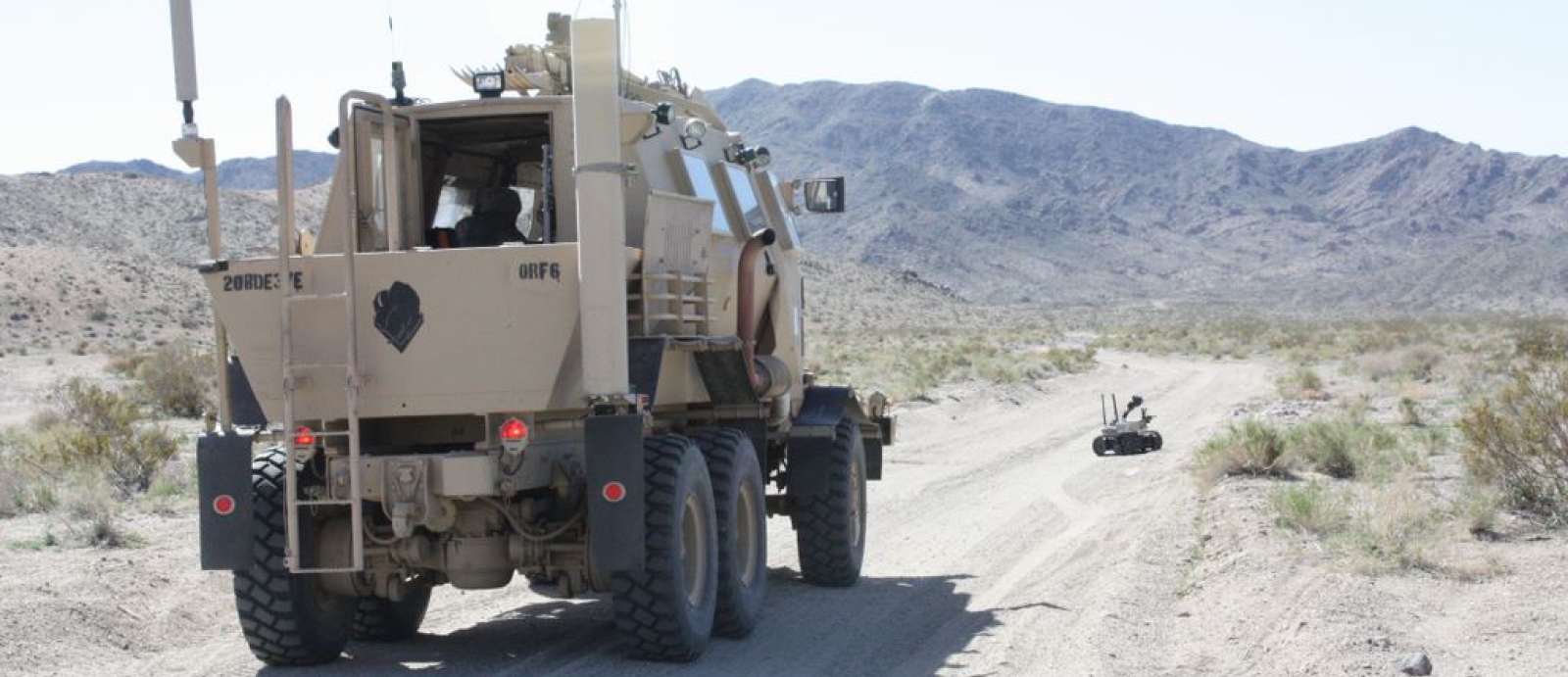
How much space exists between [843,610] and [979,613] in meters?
0.91

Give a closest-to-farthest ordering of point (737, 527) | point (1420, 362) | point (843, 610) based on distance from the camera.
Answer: point (737, 527) < point (843, 610) < point (1420, 362)

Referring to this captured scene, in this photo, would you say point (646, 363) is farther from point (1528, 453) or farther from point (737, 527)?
point (1528, 453)

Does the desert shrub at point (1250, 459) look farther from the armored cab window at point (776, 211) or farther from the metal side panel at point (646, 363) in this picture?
the metal side panel at point (646, 363)

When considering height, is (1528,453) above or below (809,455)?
below

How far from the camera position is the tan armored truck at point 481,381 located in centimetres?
846

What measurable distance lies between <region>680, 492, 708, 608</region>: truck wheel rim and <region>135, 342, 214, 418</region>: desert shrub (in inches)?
Answer: 816

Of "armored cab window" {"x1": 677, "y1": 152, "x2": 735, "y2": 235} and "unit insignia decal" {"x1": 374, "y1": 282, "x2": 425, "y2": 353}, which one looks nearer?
"unit insignia decal" {"x1": 374, "y1": 282, "x2": 425, "y2": 353}

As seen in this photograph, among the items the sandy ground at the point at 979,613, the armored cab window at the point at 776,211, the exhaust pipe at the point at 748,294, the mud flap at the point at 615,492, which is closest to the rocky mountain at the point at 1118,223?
the sandy ground at the point at 979,613

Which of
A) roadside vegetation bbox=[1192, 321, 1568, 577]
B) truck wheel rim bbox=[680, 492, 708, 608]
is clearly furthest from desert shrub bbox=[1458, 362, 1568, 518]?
truck wheel rim bbox=[680, 492, 708, 608]

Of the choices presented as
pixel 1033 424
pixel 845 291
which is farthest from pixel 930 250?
pixel 1033 424

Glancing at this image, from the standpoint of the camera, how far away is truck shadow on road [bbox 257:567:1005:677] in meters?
9.24

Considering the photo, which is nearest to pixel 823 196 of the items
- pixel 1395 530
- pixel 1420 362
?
pixel 1395 530

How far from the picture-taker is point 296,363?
28.5ft

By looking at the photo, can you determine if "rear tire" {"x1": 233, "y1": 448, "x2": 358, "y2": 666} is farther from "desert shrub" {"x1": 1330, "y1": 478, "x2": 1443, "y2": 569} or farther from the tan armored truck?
"desert shrub" {"x1": 1330, "y1": 478, "x2": 1443, "y2": 569}
